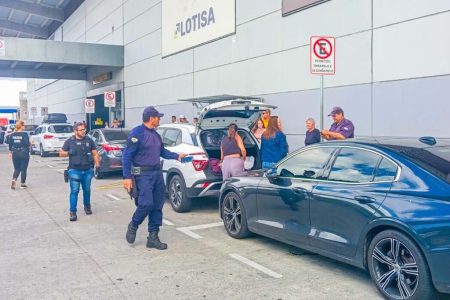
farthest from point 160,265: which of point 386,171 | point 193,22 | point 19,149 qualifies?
point 193,22

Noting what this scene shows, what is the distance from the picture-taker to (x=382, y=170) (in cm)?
464

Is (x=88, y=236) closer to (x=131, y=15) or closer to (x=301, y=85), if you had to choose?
(x=301, y=85)

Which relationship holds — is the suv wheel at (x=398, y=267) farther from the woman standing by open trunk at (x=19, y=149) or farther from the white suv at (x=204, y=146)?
the woman standing by open trunk at (x=19, y=149)

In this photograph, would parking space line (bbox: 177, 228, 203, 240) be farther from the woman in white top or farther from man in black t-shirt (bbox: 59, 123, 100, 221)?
the woman in white top

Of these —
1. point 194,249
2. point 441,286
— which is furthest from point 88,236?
point 441,286

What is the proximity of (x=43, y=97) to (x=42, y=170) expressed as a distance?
35720mm

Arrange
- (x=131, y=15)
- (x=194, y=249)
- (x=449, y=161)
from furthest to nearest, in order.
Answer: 1. (x=131, y=15)
2. (x=194, y=249)
3. (x=449, y=161)

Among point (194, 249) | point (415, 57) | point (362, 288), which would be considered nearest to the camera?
point (362, 288)

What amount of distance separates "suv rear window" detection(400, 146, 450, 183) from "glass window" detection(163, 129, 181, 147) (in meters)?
4.98

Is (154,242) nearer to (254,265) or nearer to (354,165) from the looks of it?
(254,265)

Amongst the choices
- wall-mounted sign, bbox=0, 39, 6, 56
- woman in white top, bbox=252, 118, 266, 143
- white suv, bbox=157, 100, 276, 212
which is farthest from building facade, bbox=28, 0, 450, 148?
wall-mounted sign, bbox=0, 39, 6, 56

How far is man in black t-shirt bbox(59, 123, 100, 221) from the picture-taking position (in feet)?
27.3

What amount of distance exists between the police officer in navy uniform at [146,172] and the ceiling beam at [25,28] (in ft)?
134

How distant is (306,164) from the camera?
5625 mm
